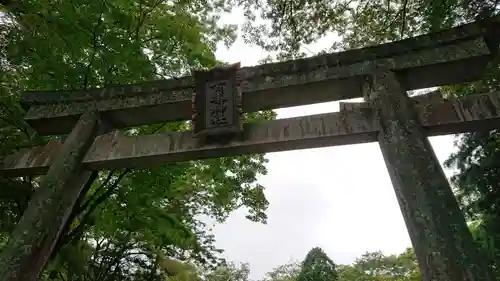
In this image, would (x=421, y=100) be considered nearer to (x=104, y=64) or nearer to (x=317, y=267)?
(x=104, y=64)

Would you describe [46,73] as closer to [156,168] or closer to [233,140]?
[156,168]

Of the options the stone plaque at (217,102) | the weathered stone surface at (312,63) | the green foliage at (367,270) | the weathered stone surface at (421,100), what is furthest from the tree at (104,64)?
the green foliage at (367,270)

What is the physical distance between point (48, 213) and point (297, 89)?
3090mm

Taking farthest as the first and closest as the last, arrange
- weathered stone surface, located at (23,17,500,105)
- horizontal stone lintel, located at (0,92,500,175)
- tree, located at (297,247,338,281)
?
tree, located at (297,247,338,281)
weathered stone surface, located at (23,17,500,105)
horizontal stone lintel, located at (0,92,500,175)

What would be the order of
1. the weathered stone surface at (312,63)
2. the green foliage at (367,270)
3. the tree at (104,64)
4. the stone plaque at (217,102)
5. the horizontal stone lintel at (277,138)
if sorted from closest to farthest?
the horizontal stone lintel at (277,138)
the weathered stone surface at (312,63)
the stone plaque at (217,102)
the tree at (104,64)
the green foliage at (367,270)

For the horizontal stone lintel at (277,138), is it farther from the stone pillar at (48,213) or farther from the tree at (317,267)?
the tree at (317,267)

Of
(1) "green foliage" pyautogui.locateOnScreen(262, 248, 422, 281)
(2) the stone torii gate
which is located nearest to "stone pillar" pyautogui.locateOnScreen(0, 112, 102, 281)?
(2) the stone torii gate

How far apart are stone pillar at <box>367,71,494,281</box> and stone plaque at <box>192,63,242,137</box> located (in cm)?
156

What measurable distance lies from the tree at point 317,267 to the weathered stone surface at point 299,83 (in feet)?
37.8

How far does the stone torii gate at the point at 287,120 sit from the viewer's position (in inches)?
134

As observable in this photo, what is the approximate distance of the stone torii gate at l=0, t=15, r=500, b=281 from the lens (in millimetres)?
3395

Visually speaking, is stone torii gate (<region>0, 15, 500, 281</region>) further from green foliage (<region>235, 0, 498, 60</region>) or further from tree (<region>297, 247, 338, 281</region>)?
tree (<region>297, 247, 338, 281</region>)

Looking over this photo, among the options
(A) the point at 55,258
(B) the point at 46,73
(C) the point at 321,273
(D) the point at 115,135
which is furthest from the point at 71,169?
(C) the point at 321,273

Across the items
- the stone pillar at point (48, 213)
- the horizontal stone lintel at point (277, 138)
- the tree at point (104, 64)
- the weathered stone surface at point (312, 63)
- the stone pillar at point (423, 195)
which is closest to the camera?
the stone pillar at point (423, 195)
